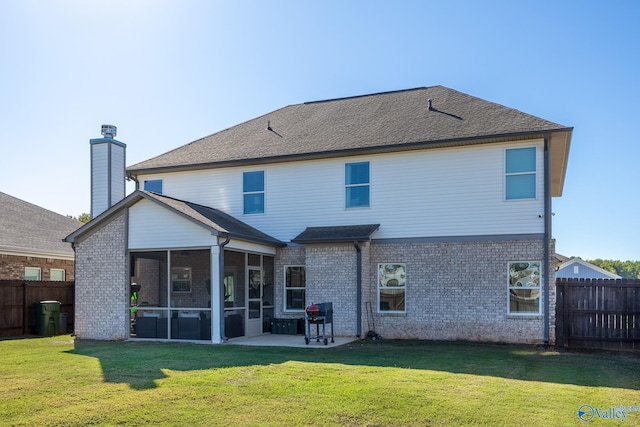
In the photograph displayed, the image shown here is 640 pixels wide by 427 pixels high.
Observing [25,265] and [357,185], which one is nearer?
[357,185]

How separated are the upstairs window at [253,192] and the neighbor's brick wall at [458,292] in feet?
13.6

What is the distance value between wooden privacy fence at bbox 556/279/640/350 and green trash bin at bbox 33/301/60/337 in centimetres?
1530

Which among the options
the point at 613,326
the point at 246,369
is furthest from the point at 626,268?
the point at 246,369

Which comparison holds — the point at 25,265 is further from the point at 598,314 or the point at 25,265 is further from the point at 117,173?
the point at 598,314

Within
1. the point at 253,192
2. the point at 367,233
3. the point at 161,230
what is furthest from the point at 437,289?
the point at 161,230

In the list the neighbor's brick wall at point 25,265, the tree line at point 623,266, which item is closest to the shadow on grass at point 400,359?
the neighbor's brick wall at point 25,265

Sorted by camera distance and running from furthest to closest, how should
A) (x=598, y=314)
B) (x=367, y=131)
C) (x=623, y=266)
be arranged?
(x=623, y=266) → (x=367, y=131) → (x=598, y=314)

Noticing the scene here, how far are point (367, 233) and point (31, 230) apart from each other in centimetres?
1466

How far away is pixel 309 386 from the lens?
343 inches

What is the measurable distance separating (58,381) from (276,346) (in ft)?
19.5

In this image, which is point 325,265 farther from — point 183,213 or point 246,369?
point 246,369

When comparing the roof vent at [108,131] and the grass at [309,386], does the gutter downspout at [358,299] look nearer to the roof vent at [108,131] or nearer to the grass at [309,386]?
the grass at [309,386]

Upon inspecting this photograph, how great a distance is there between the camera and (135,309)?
16625 millimetres

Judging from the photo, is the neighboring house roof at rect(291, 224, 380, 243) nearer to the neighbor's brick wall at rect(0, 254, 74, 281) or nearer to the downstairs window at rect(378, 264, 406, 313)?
the downstairs window at rect(378, 264, 406, 313)
